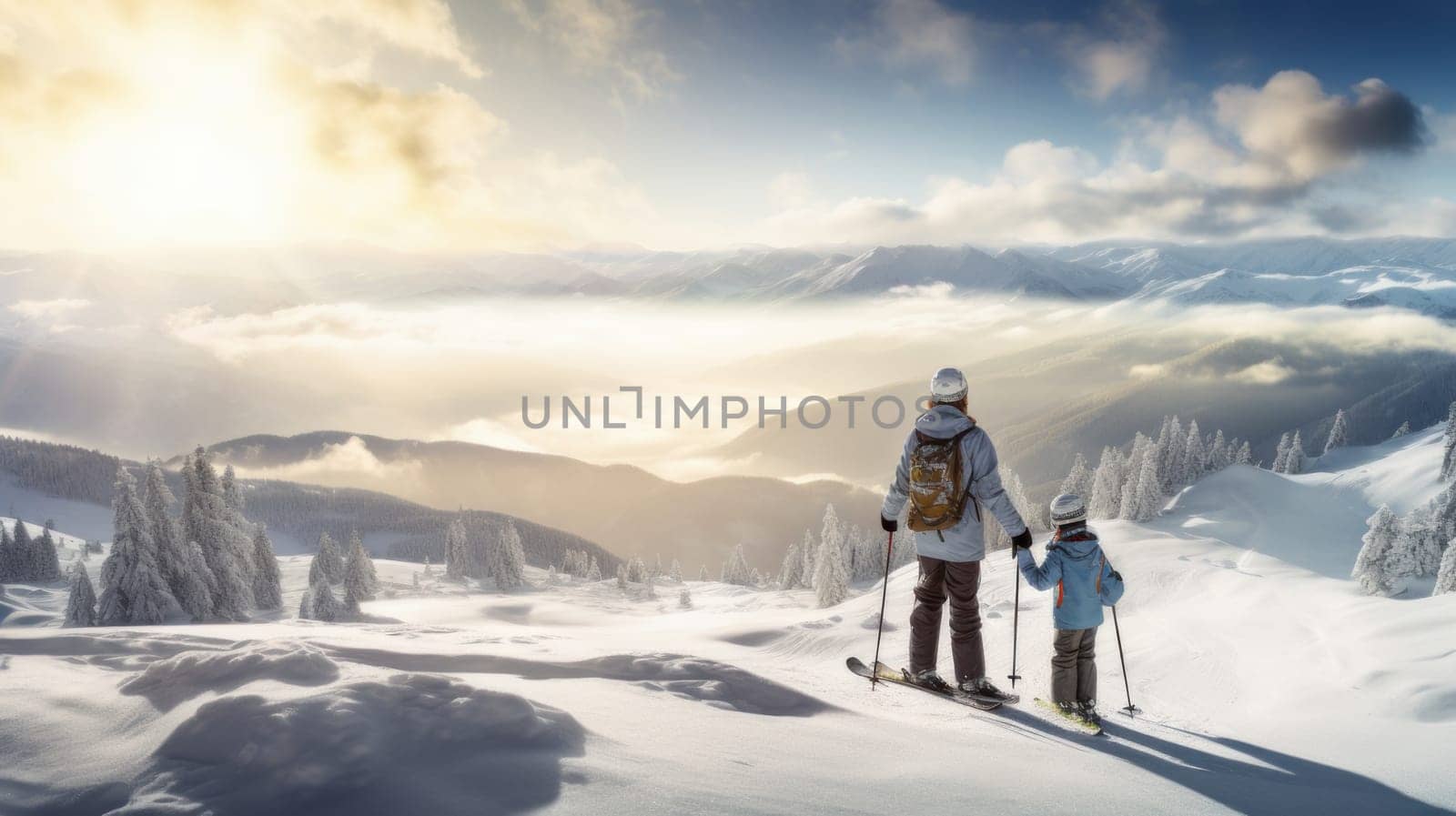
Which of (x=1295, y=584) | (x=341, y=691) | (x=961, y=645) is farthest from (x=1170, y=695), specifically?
(x=1295, y=584)

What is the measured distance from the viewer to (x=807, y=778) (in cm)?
415

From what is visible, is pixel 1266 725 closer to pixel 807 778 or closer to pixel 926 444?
pixel 926 444

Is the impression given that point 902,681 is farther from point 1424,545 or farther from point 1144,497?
point 1144,497

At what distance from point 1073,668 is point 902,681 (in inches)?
75.3

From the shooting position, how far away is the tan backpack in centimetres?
693

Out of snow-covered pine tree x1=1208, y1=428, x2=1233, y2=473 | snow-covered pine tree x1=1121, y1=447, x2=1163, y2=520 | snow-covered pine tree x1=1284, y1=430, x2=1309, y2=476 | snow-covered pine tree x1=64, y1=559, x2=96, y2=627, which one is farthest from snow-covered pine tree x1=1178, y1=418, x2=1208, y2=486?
snow-covered pine tree x1=64, y1=559, x2=96, y2=627

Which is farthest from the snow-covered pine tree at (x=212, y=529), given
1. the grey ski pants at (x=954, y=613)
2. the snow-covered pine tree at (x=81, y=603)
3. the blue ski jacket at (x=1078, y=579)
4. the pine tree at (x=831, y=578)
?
the blue ski jacket at (x=1078, y=579)

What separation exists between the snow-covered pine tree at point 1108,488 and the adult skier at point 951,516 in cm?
6617

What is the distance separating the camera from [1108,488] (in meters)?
65.5

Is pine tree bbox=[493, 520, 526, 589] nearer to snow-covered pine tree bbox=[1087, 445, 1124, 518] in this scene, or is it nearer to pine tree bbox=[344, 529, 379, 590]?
pine tree bbox=[344, 529, 379, 590]

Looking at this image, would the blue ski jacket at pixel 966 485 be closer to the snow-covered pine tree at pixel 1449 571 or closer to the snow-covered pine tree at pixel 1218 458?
the snow-covered pine tree at pixel 1449 571

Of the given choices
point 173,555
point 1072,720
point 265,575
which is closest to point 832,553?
point 173,555

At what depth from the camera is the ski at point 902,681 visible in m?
7.04

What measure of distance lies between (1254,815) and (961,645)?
3130 mm
